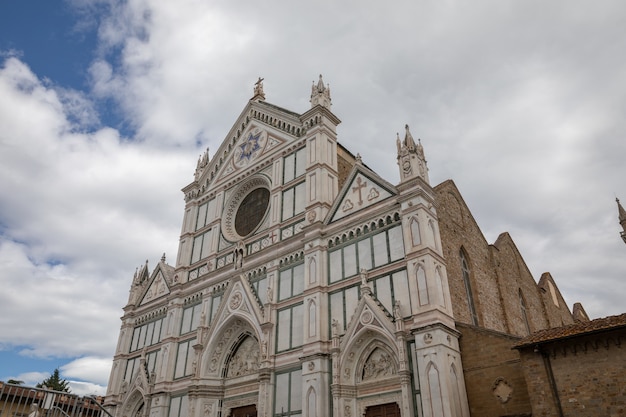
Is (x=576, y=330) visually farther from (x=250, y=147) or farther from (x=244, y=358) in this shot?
(x=250, y=147)

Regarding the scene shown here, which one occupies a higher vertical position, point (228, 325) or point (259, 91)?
point (259, 91)

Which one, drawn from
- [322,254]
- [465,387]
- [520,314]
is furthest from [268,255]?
[520,314]

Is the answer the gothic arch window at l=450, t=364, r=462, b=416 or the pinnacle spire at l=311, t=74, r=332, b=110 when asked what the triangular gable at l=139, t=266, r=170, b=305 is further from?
the gothic arch window at l=450, t=364, r=462, b=416

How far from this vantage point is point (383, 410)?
16.3 meters

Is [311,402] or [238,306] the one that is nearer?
[311,402]

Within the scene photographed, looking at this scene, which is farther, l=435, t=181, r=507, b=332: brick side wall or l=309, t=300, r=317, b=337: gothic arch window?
l=435, t=181, r=507, b=332: brick side wall

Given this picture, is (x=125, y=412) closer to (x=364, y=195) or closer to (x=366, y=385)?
(x=366, y=385)

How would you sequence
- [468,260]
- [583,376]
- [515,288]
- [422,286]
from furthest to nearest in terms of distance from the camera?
[515,288] < [468,260] < [422,286] < [583,376]

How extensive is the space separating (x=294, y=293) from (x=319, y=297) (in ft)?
6.09

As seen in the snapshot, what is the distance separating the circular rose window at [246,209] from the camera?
2561 centimetres

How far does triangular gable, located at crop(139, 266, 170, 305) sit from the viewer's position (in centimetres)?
2883

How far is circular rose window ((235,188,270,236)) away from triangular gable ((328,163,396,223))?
215 inches

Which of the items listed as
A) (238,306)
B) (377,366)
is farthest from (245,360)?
(377,366)

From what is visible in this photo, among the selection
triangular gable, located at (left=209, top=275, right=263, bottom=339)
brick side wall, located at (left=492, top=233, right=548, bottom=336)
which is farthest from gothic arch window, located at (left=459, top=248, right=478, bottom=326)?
triangular gable, located at (left=209, top=275, right=263, bottom=339)
